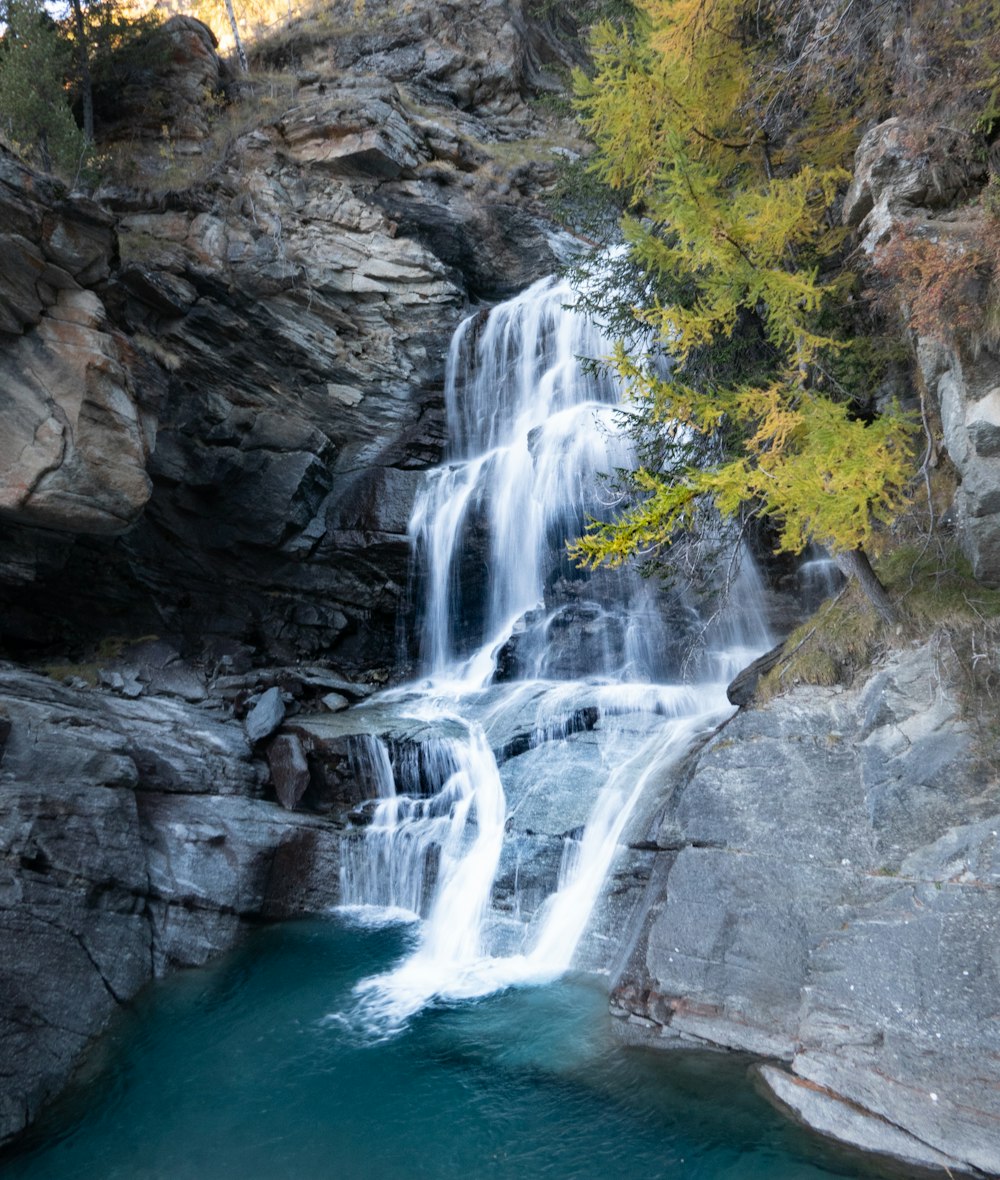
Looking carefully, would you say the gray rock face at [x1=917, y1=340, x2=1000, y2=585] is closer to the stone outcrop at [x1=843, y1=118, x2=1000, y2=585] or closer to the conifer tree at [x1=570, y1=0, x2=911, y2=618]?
the stone outcrop at [x1=843, y1=118, x2=1000, y2=585]

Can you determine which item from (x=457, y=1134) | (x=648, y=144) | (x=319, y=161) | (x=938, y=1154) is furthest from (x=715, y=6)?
(x=319, y=161)

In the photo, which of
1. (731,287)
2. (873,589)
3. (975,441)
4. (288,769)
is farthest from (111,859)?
(975,441)

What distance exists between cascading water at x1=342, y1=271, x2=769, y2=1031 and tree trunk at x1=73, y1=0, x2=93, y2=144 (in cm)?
1055

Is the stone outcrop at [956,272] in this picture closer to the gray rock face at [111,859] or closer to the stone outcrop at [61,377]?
the gray rock face at [111,859]

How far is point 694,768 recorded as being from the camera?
8336 millimetres

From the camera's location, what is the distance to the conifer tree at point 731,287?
6.84m

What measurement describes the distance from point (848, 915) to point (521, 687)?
7.95 meters

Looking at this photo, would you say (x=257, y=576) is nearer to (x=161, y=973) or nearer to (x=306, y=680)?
(x=306, y=680)

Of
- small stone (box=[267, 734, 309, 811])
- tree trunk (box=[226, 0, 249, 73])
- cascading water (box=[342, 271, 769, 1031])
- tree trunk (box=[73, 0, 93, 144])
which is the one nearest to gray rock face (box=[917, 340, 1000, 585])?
cascading water (box=[342, 271, 769, 1031])

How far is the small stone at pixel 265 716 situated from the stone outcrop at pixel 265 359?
3639 millimetres

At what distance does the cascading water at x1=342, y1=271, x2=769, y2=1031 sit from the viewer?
9555 millimetres

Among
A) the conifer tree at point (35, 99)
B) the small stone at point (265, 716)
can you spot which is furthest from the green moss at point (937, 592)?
the conifer tree at point (35, 99)

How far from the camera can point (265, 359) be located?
697 inches

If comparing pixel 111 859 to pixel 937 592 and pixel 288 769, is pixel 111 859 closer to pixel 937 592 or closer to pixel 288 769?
pixel 288 769
